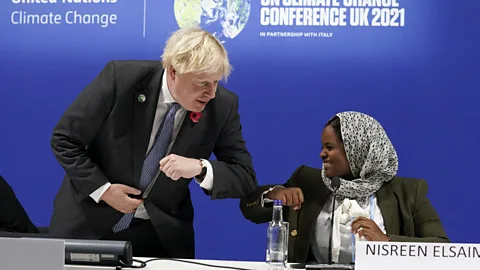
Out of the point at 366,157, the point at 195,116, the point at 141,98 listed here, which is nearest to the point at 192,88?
the point at 195,116

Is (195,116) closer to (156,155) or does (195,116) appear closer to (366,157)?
(156,155)

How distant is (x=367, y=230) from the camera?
2.91 meters

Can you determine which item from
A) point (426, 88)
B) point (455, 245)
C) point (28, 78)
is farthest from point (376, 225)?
point (28, 78)

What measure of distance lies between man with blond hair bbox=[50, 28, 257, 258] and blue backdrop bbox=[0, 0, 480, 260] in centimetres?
9

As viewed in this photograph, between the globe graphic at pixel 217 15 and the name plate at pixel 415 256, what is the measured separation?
71.0 inches

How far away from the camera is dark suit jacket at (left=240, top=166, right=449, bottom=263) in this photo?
3006 mm

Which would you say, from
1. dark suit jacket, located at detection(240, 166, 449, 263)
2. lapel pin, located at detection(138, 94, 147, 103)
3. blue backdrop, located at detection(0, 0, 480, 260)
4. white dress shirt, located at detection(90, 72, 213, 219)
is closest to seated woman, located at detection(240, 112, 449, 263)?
dark suit jacket, located at detection(240, 166, 449, 263)

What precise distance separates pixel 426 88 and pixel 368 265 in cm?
169

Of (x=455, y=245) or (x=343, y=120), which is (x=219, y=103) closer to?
(x=343, y=120)

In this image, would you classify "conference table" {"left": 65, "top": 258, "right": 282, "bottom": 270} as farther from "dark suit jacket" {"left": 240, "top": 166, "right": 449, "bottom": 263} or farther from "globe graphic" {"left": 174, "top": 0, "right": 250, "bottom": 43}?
"globe graphic" {"left": 174, "top": 0, "right": 250, "bottom": 43}

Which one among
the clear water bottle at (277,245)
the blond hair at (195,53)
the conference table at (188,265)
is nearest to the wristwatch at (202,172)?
the blond hair at (195,53)

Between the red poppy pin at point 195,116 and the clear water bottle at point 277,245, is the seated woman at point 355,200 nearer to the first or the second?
the clear water bottle at point 277,245

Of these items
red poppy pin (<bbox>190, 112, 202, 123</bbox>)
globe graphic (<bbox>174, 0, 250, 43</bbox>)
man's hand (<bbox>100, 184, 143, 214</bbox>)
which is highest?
globe graphic (<bbox>174, 0, 250, 43</bbox>)

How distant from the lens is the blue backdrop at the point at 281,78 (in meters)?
3.26
